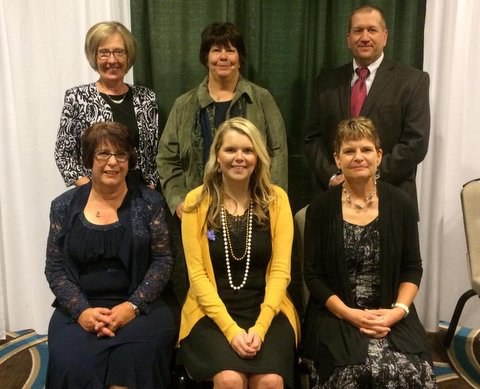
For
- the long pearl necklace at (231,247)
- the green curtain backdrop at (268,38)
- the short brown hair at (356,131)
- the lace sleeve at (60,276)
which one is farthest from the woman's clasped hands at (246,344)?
the green curtain backdrop at (268,38)

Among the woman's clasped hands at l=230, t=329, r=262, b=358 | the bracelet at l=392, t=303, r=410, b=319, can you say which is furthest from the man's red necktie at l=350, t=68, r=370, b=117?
the woman's clasped hands at l=230, t=329, r=262, b=358

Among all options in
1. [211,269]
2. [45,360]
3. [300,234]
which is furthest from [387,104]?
[45,360]

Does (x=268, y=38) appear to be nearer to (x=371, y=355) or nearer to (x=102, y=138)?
(x=102, y=138)

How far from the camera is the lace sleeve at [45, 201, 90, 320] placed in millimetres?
2211

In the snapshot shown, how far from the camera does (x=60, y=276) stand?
2273 mm

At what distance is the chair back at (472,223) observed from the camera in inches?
109

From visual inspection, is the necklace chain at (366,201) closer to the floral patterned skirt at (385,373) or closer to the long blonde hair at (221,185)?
the long blonde hair at (221,185)

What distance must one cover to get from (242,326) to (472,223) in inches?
52.7

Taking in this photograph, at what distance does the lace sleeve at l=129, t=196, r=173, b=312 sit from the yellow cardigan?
14 cm

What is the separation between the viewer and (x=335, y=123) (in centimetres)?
266

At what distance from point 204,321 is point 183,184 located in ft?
2.36

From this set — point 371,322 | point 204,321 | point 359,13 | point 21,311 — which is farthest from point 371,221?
point 21,311

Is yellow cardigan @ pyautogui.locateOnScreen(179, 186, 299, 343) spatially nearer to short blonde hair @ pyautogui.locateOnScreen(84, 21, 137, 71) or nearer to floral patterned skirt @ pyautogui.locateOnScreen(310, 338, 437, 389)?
floral patterned skirt @ pyautogui.locateOnScreen(310, 338, 437, 389)

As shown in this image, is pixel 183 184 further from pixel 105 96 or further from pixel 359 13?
pixel 359 13
